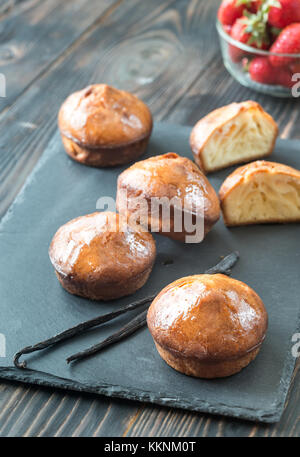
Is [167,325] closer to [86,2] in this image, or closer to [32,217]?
[32,217]

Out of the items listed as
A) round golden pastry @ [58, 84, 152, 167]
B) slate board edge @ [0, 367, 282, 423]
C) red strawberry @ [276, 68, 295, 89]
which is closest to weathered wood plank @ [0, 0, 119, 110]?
round golden pastry @ [58, 84, 152, 167]

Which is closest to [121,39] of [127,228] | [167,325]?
[127,228]

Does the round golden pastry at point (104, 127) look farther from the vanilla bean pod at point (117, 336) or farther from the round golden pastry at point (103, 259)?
the vanilla bean pod at point (117, 336)

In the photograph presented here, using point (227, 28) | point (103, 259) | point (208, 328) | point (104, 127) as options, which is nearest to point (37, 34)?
point (227, 28)

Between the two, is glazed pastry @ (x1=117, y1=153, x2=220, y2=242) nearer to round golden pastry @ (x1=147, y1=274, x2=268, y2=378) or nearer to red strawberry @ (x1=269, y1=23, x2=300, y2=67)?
round golden pastry @ (x1=147, y1=274, x2=268, y2=378)

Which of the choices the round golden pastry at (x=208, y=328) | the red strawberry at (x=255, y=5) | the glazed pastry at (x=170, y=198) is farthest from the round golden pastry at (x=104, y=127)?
the round golden pastry at (x=208, y=328)
